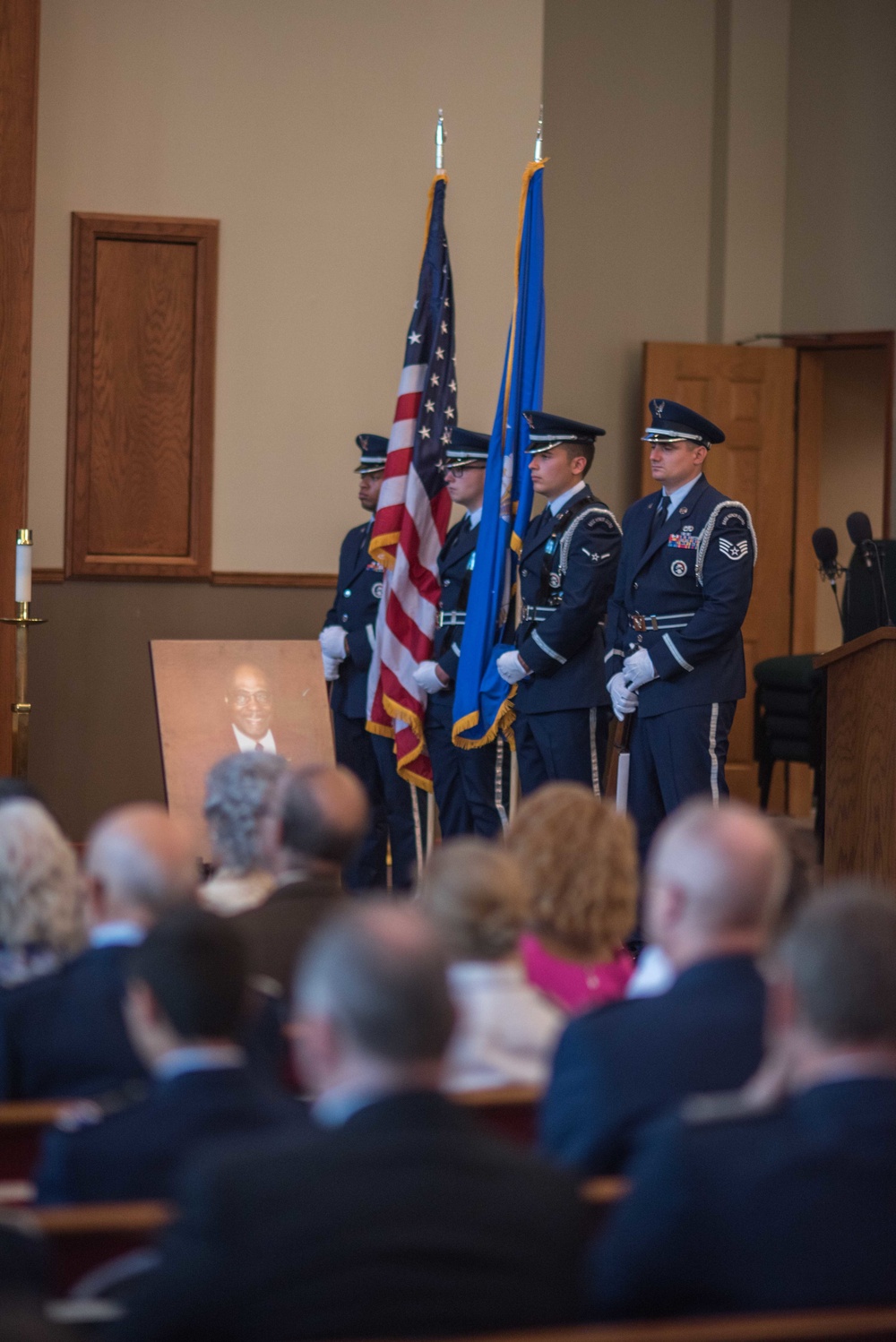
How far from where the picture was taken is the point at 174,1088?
61.7 inches

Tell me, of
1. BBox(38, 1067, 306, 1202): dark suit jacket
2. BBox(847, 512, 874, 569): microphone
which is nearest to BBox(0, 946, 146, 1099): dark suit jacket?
BBox(38, 1067, 306, 1202): dark suit jacket

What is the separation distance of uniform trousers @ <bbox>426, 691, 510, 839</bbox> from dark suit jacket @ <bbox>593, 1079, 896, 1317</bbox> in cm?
390

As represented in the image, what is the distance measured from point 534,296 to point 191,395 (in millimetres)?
1496

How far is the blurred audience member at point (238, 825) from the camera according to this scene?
9.38ft

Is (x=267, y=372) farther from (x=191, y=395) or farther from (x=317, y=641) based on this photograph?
(x=317, y=641)

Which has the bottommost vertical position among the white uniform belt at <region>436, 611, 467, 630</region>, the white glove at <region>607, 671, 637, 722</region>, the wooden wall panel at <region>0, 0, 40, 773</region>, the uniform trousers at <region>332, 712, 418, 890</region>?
the uniform trousers at <region>332, 712, 418, 890</region>

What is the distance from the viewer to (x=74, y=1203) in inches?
63.6

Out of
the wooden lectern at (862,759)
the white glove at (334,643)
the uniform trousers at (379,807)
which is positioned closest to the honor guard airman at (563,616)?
the uniform trousers at (379,807)

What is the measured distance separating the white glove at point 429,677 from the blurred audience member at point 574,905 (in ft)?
10.1

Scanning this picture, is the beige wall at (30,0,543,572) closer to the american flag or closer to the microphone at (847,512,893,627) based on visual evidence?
the american flag

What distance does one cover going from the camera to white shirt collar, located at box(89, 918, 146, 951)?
6.68 ft

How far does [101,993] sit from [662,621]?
3.08 meters

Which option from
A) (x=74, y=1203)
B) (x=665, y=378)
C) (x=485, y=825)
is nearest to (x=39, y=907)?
(x=74, y=1203)

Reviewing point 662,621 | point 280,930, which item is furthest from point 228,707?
point 280,930
